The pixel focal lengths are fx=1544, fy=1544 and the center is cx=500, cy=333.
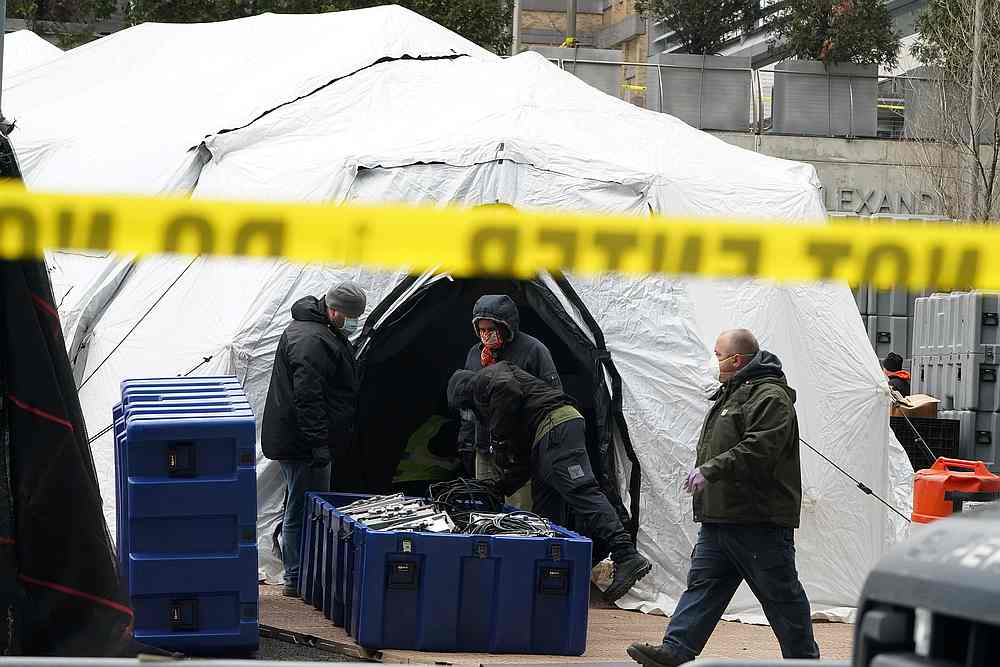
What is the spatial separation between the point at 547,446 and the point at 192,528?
101 inches

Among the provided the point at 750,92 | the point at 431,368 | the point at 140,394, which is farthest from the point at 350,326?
the point at 750,92

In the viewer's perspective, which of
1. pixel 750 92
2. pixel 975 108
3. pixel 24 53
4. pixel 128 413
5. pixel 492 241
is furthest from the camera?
pixel 975 108

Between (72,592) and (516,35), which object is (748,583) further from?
(516,35)

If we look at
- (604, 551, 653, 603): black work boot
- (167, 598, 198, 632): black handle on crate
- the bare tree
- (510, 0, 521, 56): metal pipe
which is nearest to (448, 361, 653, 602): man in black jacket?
(604, 551, 653, 603): black work boot

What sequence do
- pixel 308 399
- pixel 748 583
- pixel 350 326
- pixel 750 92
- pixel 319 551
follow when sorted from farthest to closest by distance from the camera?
pixel 750 92 → pixel 350 326 → pixel 308 399 → pixel 319 551 → pixel 748 583

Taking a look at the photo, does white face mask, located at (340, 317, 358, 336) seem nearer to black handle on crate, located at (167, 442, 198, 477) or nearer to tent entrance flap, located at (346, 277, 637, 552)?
tent entrance flap, located at (346, 277, 637, 552)

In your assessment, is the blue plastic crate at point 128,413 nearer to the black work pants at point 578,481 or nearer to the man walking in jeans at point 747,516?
the black work pants at point 578,481

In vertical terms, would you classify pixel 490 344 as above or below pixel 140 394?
above

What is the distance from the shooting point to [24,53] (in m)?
17.7

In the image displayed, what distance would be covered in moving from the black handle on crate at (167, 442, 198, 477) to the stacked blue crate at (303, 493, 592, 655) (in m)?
1.05

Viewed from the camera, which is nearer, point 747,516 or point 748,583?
point 747,516

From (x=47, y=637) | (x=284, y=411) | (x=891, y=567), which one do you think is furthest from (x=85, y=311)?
(x=891, y=567)

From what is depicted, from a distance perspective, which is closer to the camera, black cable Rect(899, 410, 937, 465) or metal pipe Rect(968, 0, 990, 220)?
black cable Rect(899, 410, 937, 465)

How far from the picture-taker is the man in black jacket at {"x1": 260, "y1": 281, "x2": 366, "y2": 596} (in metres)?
9.80
